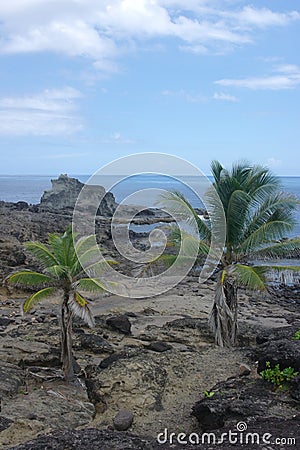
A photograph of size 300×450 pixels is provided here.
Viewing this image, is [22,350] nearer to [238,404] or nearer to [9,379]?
[9,379]

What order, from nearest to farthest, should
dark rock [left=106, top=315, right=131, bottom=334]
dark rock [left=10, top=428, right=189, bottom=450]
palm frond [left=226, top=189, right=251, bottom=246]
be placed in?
dark rock [left=10, top=428, right=189, bottom=450] < palm frond [left=226, top=189, right=251, bottom=246] < dark rock [left=106, top=315, right=131, bottom=334]

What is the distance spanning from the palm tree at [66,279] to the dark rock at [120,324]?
7054 millimetres

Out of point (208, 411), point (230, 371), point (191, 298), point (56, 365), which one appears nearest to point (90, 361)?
point (56, 365)

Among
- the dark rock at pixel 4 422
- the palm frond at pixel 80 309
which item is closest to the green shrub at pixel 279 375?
the palm frond at pixel 80 309

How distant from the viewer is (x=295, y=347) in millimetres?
14164

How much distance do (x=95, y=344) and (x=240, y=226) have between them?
8140 millimetres

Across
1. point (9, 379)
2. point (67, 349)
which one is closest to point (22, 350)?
point (67, 349)

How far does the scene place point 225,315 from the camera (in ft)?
68.3

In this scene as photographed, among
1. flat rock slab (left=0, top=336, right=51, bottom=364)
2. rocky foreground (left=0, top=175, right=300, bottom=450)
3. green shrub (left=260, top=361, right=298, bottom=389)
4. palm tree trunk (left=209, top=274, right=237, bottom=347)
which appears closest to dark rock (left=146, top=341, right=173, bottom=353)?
rocky foreground (left=0, top=175, right=300, bottom=450)

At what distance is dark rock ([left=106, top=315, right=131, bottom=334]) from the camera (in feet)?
83.9

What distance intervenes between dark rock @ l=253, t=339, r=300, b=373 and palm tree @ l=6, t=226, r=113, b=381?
5883 mm

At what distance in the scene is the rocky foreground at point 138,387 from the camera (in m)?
10.8

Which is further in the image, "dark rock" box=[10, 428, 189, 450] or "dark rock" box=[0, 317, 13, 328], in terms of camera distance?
"dark rock" box=[0, 317, 13, 328]

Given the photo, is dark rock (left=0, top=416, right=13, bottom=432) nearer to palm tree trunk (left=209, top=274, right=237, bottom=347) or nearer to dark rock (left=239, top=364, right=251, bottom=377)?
dark rock (left=239, top=364, right=251, bottom=377)
